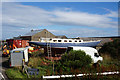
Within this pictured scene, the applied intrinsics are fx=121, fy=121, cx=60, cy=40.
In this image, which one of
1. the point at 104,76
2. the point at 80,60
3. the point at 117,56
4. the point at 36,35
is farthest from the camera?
the point at 36,35

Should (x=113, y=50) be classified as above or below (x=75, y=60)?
A: above

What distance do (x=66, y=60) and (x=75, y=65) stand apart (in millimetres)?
890

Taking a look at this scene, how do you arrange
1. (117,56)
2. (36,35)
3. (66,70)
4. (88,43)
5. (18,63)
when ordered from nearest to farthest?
(66,70) → (18,63) → (117,56) → (88,43) → (36,35)

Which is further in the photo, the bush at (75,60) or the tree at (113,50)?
the tree at (113,50)

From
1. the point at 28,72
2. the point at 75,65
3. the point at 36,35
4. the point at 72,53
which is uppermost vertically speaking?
the point at 36,35

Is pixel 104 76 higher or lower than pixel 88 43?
lower

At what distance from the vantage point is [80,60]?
10.3 metres

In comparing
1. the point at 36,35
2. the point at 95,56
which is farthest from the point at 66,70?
the point at 36,35

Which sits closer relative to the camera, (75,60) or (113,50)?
(75,60)

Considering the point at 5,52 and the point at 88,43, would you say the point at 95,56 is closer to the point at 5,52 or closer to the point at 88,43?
the point at 88,43

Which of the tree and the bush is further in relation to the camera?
the tree

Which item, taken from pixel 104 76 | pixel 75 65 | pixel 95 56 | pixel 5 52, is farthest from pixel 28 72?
pixel 5 52

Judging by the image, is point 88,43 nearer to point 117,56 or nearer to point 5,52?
point 117,56

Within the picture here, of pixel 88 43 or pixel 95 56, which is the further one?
pixel 88 43
